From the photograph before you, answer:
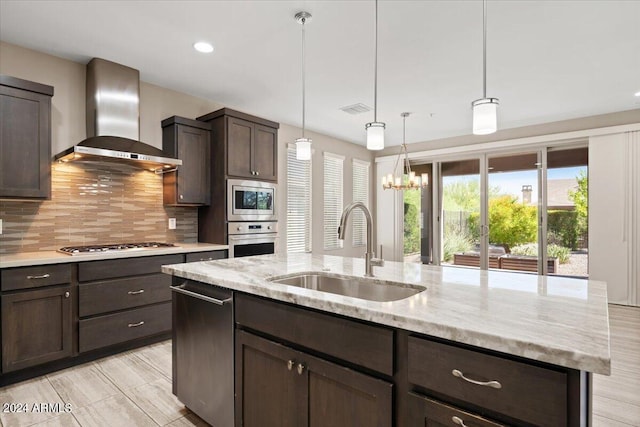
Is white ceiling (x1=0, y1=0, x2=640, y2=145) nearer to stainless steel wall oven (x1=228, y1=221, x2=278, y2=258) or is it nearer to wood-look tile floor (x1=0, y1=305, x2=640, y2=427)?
stainless steel wall oven (x1=228, y1=221, x2=278, y2=258)

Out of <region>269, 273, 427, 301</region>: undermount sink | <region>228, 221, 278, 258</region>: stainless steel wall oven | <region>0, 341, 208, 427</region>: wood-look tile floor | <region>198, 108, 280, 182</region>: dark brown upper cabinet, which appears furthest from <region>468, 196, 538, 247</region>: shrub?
<region>0, 341, 208, 427</region>: wood-look tile floor

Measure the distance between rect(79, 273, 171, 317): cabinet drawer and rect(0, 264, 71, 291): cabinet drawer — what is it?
175 mm

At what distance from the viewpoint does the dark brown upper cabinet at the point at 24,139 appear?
2.63 meters

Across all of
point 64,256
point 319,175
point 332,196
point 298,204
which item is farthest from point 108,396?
point 332,196

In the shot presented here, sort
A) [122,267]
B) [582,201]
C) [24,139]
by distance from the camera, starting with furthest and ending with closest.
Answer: [582,201] → [122,267] → [24,139]

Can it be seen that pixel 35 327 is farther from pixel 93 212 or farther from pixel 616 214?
pixel 616 214

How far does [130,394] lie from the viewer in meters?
2.39

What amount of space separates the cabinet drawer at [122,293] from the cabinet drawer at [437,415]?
110 inches

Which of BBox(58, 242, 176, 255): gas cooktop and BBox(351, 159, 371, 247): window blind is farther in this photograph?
BBox(351, 159, 371, 247): window blind

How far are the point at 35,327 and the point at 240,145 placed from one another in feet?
8.27

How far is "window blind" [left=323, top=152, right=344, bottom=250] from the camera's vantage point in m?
6.20

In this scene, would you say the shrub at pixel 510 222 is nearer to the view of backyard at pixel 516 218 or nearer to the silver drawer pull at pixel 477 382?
the view of backyard at pixel 516 218

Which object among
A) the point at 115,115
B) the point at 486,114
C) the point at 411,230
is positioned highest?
the point at 115,115

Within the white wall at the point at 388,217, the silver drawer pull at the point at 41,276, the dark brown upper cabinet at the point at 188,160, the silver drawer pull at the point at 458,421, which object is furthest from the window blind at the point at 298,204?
the silver drawer pull at the point at 458,421
